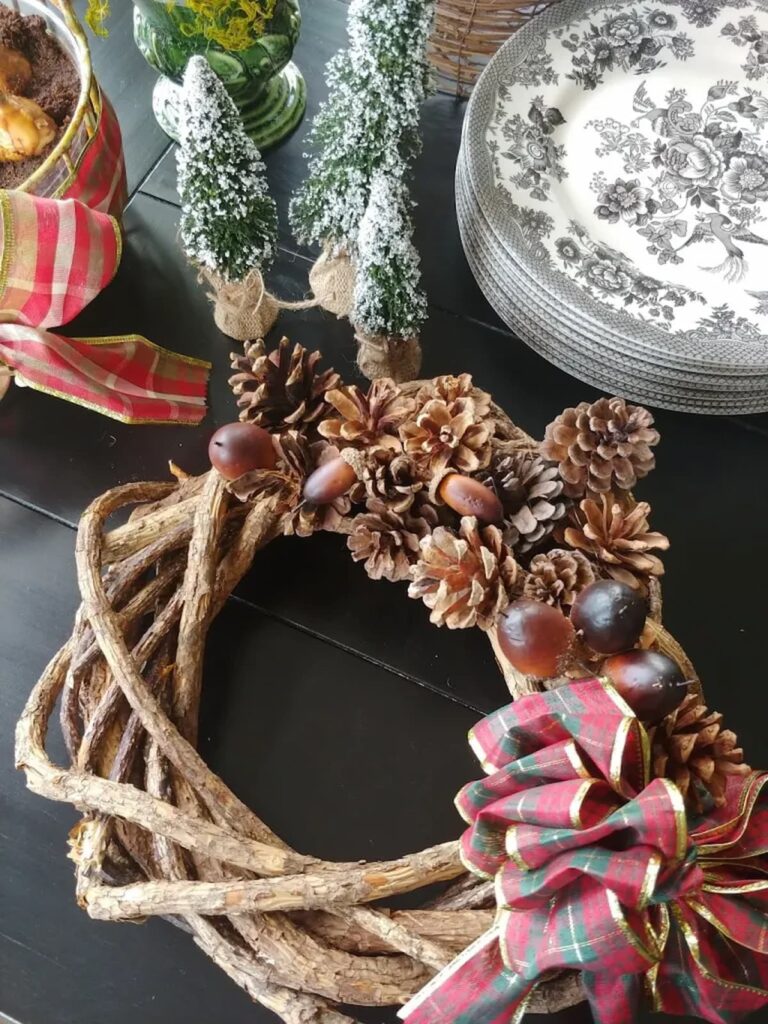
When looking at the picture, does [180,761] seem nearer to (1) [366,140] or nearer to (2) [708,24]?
(1) [366,140]

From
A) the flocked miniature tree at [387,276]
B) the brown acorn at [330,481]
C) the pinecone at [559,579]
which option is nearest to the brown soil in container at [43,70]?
the flocked miniature tree at [387,276]

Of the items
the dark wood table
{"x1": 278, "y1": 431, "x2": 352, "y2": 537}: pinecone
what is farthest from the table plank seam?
{"x1": 278, "y1": 431, "x2": 352, "y2": 537}: pinecone

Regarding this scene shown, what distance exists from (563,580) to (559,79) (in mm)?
461

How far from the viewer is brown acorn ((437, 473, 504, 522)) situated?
0.50 meters

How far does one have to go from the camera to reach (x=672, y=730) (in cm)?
46

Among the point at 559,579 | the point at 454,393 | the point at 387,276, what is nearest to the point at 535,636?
the point at 559,579

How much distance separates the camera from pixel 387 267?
23.2 inches

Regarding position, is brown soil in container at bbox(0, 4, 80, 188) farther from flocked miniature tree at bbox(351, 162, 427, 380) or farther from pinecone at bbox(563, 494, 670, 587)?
pinecone at bbox(563, 494, 670, 587)

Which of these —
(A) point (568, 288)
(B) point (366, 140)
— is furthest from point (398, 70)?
(A) point (568, 288)

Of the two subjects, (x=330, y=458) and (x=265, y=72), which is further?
(x=265, y=72)

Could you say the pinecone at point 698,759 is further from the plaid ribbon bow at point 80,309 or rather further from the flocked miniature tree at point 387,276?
the plaid ribbon bow at point 80,309

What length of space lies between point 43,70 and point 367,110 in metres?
0.28

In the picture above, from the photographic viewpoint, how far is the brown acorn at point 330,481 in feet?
1.69

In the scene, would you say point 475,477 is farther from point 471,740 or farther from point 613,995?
point 613,995
